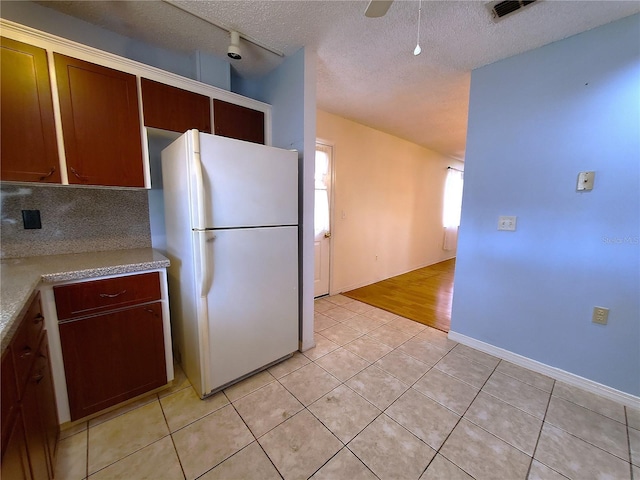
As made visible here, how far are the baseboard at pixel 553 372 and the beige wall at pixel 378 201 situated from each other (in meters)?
1.77

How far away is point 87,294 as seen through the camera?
1.36 m

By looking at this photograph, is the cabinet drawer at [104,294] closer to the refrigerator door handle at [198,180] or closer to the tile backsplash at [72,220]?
the refrigerator door handle at [198,180]

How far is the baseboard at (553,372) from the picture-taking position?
1672mm

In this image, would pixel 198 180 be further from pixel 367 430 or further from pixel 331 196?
pixel 331 196

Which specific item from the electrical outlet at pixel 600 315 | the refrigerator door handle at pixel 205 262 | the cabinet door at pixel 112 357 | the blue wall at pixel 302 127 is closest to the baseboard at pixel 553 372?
the electrical outlet at pixel 600 315

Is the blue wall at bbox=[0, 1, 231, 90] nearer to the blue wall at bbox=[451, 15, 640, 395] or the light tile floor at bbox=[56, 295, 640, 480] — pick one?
the blue wall at bbox=[451, 15, 640, 395]

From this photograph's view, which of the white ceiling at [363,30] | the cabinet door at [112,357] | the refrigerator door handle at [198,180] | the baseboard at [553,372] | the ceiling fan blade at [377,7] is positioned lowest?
the baseboard at [553,372]

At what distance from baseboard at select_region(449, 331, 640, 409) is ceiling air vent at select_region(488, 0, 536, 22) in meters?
2.44

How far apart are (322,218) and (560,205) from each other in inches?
91.2

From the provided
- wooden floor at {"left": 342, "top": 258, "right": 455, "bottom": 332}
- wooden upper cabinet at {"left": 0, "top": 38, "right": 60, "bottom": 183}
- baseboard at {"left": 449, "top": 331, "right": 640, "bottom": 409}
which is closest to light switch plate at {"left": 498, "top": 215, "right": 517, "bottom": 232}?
baseboard at {"left": 449, "top": 331, "right": 640, "bottom": 409}

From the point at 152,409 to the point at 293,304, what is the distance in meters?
1.09

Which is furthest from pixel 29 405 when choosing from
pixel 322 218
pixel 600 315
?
pixel 600 315

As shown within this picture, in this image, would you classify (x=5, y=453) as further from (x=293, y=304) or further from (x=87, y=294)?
(x=293, y=304)

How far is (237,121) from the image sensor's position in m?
2.08
